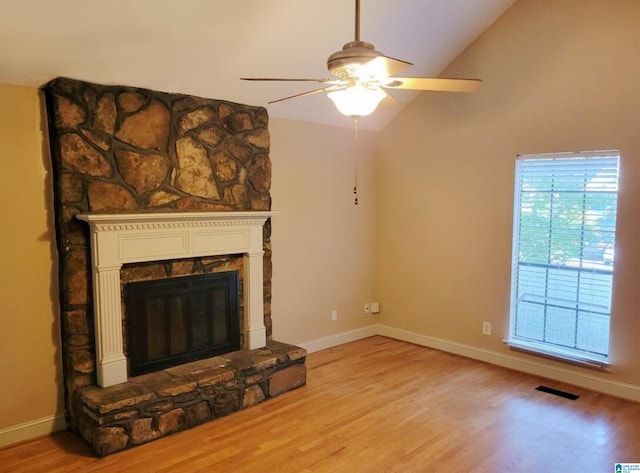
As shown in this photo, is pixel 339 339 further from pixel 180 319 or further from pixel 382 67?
pixel 382 67

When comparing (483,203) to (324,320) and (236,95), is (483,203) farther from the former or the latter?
(236,95)

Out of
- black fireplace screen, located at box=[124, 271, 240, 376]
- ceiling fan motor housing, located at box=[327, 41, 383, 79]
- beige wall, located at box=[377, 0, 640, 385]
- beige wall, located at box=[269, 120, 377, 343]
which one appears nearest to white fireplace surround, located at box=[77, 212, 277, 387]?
black fireplace screen, located at box=[124, 271, 240, 376]

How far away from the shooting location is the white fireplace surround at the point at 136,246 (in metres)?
3.26

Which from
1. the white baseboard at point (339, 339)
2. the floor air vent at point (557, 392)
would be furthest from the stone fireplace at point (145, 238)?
the floor air vent at point (557, 392)

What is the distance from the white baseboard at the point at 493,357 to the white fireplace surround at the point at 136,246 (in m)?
1.43

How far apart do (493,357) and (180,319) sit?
9.73 ft

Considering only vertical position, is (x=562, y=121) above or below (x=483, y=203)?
above

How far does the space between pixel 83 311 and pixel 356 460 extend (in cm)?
208

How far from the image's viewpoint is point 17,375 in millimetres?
3145

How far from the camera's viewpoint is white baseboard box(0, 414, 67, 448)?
10.2ft

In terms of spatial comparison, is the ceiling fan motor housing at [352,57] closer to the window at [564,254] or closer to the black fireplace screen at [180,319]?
the black fireplace screen at [180,319]

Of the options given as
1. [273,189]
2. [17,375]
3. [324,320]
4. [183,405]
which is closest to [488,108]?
[273,189]

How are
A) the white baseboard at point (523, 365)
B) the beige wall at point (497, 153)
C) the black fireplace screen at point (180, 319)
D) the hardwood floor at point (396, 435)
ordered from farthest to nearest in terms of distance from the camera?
the white baseboard at point (523, 365), the beige wall at point (497, 153), the black fireplace screen at point (180, 319), the hardwood floor at point (396, 435)

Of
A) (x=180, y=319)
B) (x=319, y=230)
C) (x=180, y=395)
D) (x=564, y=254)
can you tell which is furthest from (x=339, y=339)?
(x=564, y=254)
